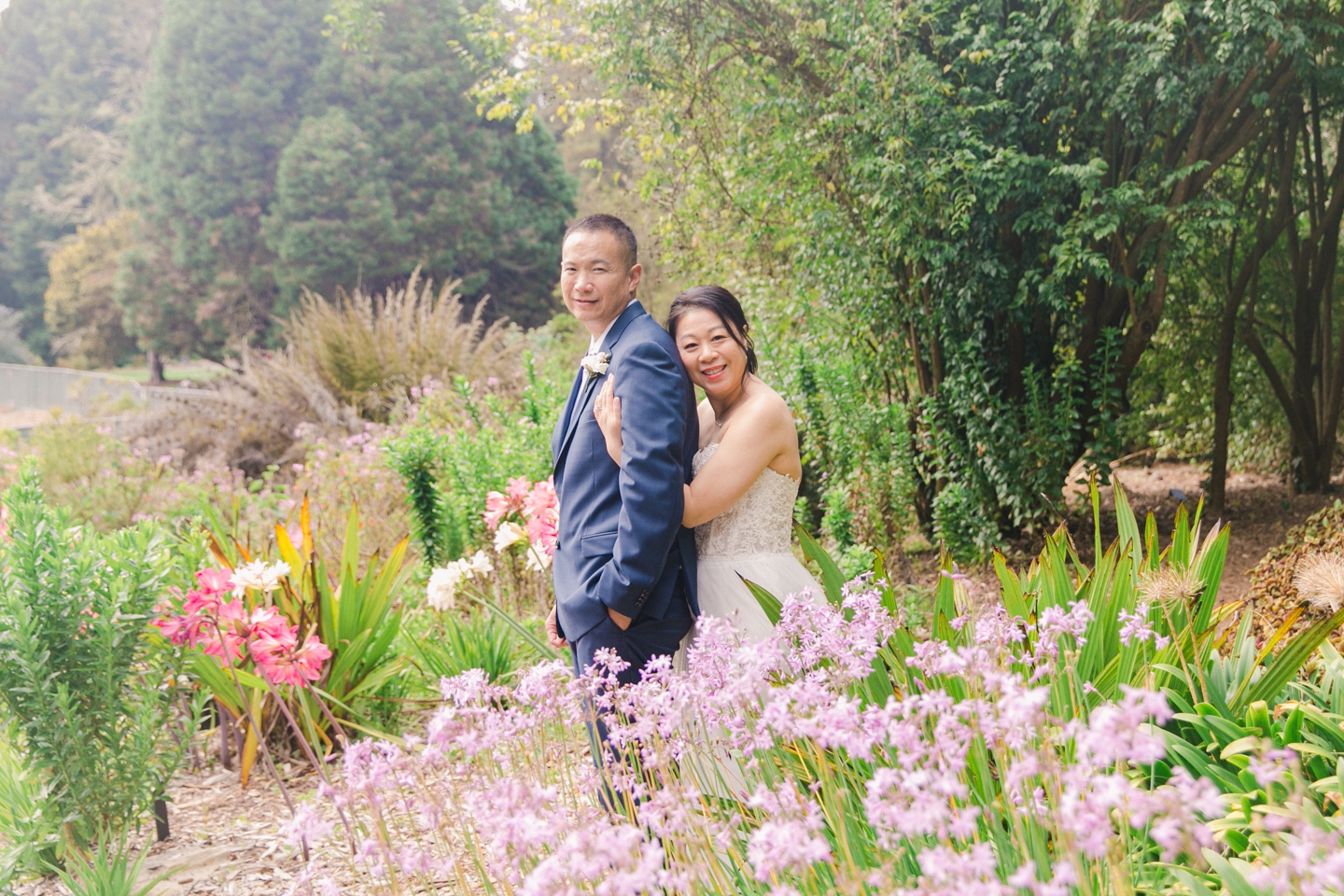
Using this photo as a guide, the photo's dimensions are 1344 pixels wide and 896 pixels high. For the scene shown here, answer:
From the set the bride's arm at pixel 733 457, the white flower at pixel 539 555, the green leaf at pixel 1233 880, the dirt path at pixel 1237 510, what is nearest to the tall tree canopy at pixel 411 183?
the dirt path at pixel 1237 510

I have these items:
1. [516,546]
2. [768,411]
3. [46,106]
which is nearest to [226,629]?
[768,411]

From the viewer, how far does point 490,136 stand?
22156 mm

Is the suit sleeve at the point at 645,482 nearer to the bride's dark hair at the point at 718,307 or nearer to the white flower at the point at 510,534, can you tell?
the bride's dark hair at the point at 718,307

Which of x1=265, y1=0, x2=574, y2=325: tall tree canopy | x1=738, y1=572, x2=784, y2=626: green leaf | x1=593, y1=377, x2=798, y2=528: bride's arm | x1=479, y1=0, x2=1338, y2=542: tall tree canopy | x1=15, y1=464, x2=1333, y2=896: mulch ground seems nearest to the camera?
x1=738, y1=572, x2=784, y2=626: green leaf

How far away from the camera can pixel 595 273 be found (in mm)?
2555

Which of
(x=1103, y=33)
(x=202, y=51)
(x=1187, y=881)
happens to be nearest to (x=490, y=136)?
(x=202, y=51)

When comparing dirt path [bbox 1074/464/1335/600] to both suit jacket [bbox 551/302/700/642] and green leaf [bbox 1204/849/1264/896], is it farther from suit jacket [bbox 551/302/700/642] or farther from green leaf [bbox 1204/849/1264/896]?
green leaf [bbox 1204/849/1264/896]

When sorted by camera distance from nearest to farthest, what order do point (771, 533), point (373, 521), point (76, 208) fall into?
point (771, 533), point (373, 521), point (76, 208)

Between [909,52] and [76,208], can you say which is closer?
[909,52]

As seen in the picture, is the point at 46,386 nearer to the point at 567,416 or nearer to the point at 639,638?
the point at 567,416

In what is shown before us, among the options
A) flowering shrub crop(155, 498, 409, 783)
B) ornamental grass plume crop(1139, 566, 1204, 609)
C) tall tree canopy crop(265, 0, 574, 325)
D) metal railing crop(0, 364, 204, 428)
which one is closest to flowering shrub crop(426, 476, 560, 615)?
flowering shrub crop(155, 498, 409, 783)

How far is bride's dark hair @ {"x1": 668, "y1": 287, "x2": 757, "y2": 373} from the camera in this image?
2699 millimetres

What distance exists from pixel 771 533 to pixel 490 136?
70.8 feet

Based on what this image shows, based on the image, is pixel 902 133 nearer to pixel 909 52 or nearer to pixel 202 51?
pixel 909 52
